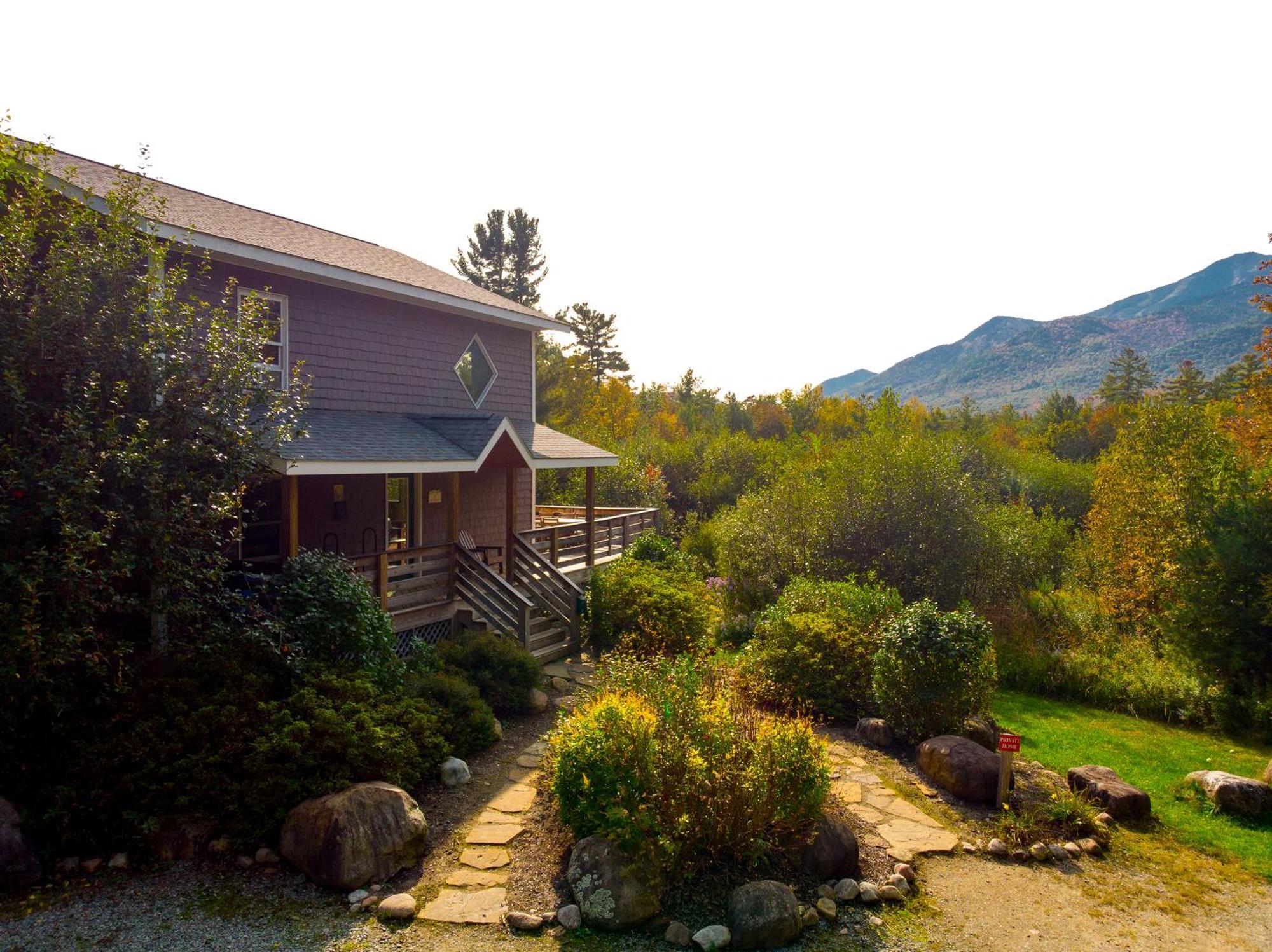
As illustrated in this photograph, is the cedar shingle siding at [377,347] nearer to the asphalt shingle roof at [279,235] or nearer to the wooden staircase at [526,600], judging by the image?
the asphalt shingle roof at [279,235]

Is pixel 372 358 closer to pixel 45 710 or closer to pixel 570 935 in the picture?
pixel 45 710

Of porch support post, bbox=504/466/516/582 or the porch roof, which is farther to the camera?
→ porch support post, bbox=504/466/516/582

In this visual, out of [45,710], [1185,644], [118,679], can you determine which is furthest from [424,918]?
[1185,644]

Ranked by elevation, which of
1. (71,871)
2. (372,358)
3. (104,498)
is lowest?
(71,871)

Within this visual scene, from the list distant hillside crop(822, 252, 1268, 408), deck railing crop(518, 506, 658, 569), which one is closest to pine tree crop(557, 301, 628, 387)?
deck railing crop(518, 506, 658, 569)

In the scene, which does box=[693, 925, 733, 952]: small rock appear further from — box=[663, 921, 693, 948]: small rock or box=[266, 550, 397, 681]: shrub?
box=[266, 550, 397, 681]: shrub

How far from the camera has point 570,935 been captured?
5004mm

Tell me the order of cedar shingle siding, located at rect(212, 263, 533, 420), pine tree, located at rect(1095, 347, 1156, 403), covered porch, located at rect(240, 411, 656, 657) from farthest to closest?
pine tree, located at rect(1095, 347, 1156, 403)
cedar shingle siding, located at rect(212, 263, 533, 420)
covered porch, located at rect(240, 411, 656, 657)

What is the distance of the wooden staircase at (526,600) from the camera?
37.0 ft

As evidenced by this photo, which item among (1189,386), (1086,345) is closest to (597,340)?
(1189,386)

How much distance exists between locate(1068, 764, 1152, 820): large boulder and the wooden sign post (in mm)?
779

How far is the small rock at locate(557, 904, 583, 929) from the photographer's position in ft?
16.7

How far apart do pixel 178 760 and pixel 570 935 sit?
3.29 meters

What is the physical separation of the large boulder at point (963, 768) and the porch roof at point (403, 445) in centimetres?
702
